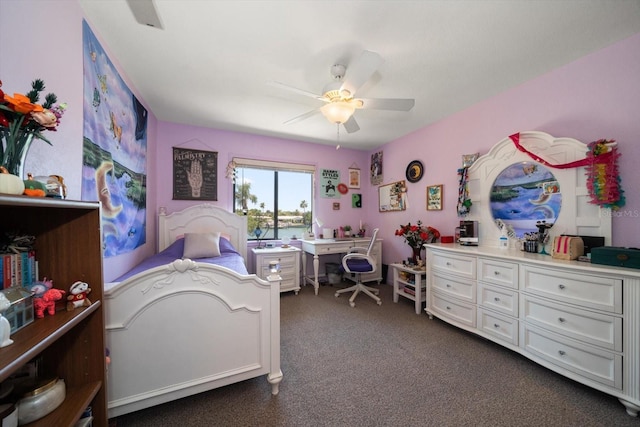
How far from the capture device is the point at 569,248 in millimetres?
1821

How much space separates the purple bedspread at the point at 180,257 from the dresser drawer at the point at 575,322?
250 cm

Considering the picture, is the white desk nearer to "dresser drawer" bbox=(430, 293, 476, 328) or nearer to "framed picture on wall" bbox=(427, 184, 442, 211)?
"framed picture on wall" bbox=(427, 184, 442, 211)

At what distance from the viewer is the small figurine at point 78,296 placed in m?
0.94

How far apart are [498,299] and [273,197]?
3.33m

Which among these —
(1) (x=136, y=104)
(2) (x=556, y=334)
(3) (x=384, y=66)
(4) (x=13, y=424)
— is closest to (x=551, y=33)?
(3) (x=384, y=66)

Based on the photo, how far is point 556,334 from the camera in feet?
5.58

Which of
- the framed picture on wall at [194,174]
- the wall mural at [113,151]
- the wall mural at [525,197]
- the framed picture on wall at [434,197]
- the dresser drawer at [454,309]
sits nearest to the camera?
the wall mural at [113,151]

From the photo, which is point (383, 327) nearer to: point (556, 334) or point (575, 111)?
point (556, 334)

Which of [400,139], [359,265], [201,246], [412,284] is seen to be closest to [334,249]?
[359,265]

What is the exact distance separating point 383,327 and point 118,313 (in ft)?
7.63

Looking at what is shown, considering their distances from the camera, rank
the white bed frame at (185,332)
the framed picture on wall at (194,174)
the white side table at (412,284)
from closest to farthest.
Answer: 1. the white bed frame at (185,332)
2. the white side table at (412,284)
3. the framed picture on wall at (194,174)

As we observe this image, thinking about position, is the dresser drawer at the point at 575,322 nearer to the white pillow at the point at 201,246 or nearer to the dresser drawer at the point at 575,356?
the dresser drawer at the point at 575,356

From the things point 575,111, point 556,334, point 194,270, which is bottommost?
point 556,334

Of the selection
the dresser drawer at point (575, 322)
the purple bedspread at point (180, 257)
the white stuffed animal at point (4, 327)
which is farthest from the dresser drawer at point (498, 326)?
the white stuffed animal at point (4, 327)
